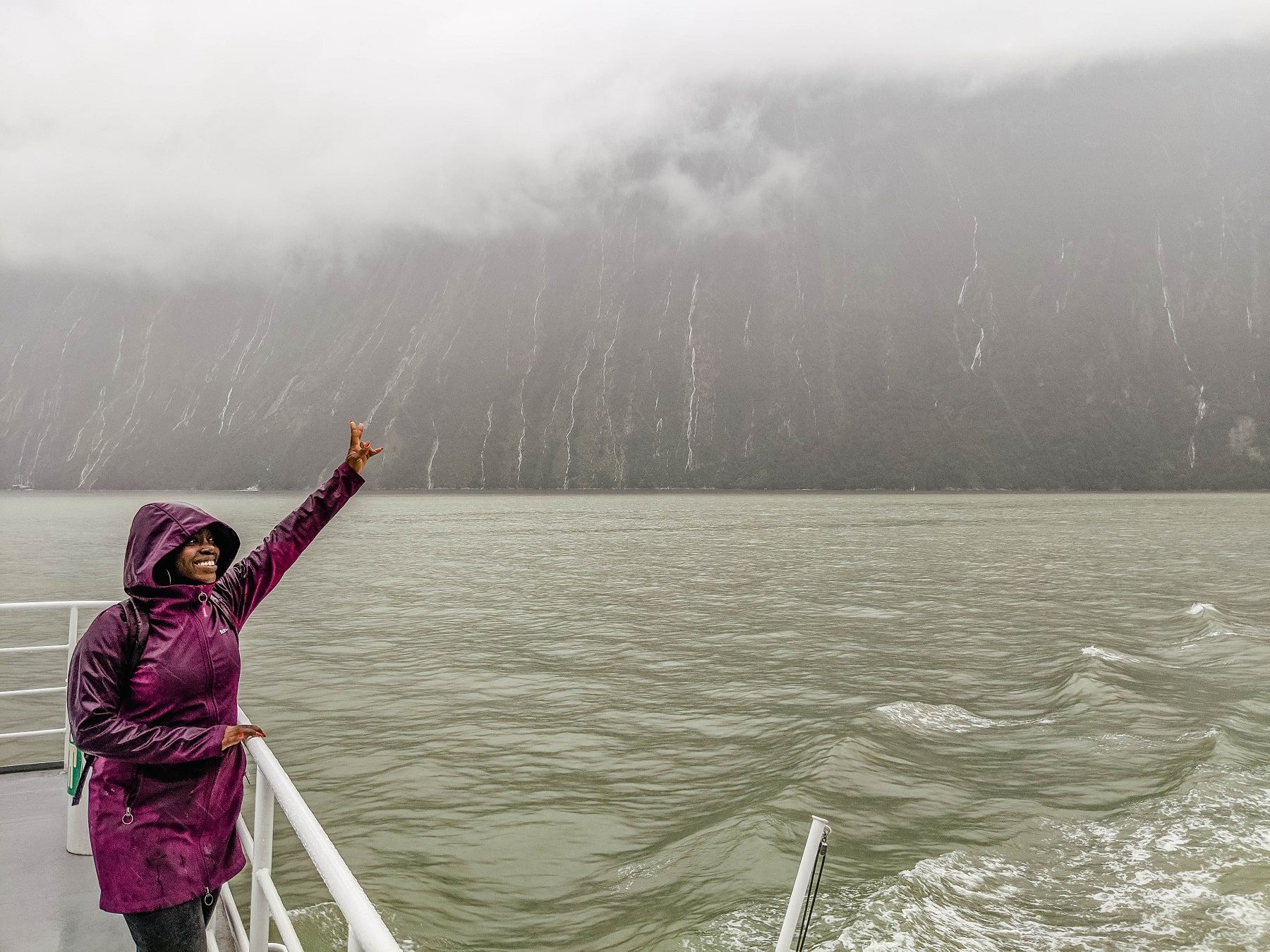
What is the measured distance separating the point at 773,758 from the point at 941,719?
4.13 m

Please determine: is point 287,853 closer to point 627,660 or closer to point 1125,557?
point 627,660

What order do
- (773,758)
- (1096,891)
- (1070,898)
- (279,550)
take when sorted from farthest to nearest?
1. (773,758)
2. (1096,891)
3. (1070,898)
4. (279,550)

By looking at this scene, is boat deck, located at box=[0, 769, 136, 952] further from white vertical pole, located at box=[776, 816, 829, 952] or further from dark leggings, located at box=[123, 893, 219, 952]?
white vertical pole, located at box=[776, 816, 829, 952]

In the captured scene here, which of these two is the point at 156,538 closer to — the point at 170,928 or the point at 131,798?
the point at 131,798

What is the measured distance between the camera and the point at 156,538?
4.34 metres

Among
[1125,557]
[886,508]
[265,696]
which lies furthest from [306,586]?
[886,508]

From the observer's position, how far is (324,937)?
9156 millimetres

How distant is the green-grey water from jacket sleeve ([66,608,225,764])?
19.1 ft

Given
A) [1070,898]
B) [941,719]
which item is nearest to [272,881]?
[1070,898]

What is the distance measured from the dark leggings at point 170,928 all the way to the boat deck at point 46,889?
5.00 feet

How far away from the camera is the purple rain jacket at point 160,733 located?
13.8 ft

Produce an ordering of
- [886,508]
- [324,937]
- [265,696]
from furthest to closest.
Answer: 1. [886,508]
2. [265,696]
3. [324,937]

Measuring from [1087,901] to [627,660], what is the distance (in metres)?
16.6

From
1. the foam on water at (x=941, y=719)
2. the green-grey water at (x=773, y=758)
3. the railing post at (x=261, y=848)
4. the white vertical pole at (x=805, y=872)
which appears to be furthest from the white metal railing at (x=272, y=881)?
the foam on water at (x=941, y=719)
